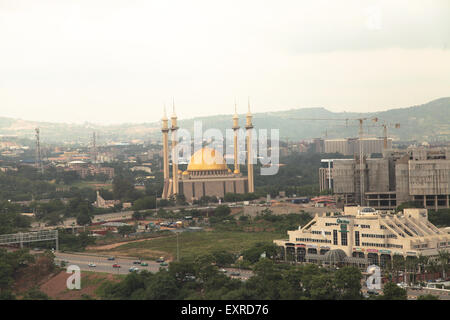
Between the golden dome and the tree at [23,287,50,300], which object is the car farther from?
the golden dome

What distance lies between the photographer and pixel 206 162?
110m

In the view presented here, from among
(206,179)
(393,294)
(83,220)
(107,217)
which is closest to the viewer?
(393,294)

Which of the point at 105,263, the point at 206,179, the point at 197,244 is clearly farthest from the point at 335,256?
the point at 206,179

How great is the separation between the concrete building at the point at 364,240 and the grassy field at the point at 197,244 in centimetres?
466

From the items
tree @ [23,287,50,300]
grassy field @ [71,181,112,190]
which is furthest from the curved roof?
grassy field @ [71,181,112,190]

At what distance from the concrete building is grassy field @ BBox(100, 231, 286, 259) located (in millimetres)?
4658

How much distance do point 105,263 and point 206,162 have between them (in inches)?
1885

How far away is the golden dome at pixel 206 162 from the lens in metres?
109

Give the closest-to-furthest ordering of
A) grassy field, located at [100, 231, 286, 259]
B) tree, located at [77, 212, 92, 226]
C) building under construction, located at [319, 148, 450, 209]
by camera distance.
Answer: grassy field, located at [100, 231, 286, 259] < building under construction, located at [319, 148, 450, 209] < tree, located at [77, 212, 92, 226]

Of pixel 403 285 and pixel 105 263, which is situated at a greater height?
pixel 105 263

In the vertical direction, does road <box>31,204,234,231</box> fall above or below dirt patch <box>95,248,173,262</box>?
above

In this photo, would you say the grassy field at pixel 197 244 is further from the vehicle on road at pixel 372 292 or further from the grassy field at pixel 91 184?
the grassy field at pixel 91 184

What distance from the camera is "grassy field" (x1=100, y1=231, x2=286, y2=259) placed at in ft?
219

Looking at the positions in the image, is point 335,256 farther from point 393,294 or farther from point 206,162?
point 206,162
